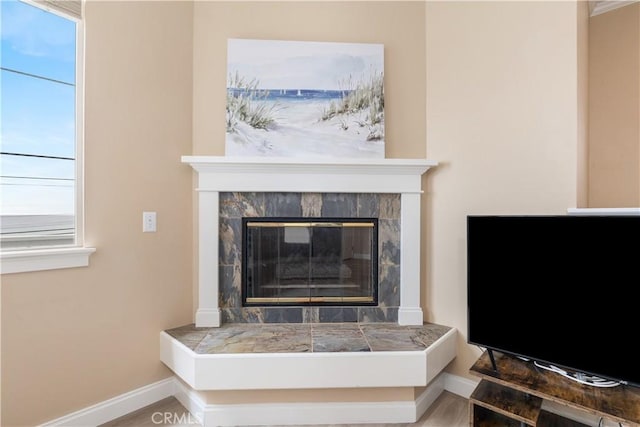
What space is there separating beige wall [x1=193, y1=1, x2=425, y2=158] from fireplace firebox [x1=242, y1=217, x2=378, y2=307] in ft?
2.08

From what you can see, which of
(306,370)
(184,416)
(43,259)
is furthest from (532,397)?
(43,259)

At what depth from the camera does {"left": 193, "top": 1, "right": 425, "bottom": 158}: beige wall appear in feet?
7.07

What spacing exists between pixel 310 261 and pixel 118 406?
144 centimetres

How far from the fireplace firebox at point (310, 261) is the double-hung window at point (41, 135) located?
0.99m

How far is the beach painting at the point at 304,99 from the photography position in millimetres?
2115

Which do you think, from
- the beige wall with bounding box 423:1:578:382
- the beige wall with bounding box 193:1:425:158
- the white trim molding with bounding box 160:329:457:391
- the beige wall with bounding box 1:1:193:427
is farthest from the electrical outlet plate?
the beige wall with bounding box 423:1:578:382

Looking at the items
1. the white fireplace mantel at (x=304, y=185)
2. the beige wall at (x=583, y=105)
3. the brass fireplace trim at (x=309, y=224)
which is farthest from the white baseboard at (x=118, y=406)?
the beige wall at (x=583, y=105)

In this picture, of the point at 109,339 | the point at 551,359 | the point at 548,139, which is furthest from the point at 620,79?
the point at 109,339

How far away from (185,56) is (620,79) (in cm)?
277

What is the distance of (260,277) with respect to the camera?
2205mm

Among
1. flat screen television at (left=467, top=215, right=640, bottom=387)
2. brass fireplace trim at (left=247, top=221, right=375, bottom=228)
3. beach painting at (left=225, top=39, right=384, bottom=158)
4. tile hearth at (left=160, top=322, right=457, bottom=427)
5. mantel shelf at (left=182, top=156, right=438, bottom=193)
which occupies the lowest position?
tile hearth at (left=160, top=322, right=457, bottom=427)

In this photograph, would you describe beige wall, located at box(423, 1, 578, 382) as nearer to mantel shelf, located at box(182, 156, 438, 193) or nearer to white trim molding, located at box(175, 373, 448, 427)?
mantel shelf, located at box(182, 156, 438, 193)

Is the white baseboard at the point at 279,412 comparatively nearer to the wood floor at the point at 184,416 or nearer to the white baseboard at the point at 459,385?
the wood floor at the point at 184,416

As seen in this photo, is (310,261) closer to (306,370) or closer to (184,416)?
(306,370)
